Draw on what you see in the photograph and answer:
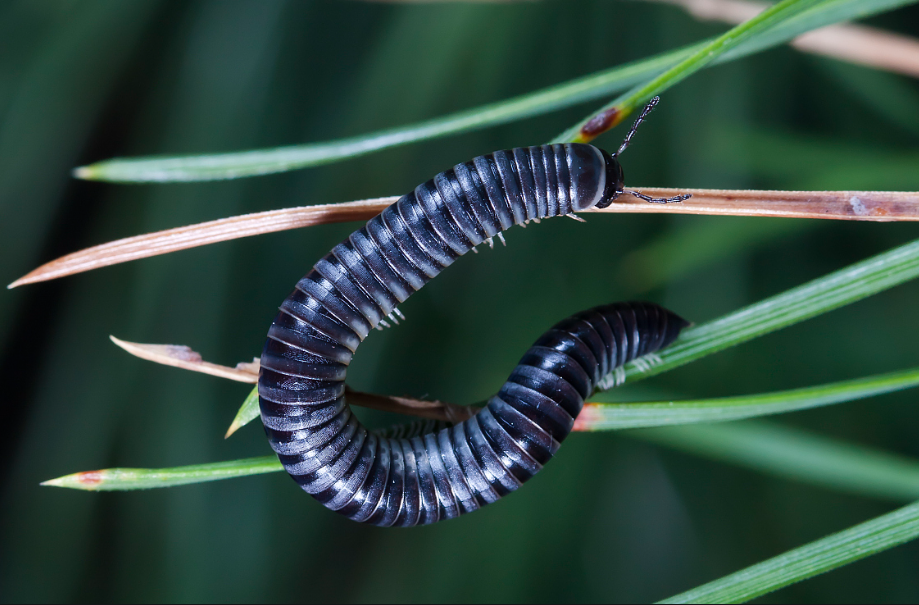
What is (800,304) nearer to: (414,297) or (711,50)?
(711,50)

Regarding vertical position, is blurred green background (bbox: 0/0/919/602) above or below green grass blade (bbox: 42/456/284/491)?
above

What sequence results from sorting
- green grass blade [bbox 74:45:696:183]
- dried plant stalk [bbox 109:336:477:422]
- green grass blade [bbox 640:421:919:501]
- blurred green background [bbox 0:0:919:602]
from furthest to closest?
1. blurred green background [bbox 0:0:919:602]
2. green grass blade [bbox 640:421:919:501]
3. green grass blade [bbox 74:45:696:183]
4. dried plant stalk [bbox 109:336:477:422]

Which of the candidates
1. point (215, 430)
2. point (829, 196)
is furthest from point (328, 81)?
point (829, 196)

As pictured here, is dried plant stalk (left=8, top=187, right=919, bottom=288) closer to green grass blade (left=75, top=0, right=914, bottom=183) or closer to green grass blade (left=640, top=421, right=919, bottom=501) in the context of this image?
green grass blade (left=75, top=0, right=914, bottom=183)

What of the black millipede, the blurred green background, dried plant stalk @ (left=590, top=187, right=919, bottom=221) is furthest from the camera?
the blurred green background

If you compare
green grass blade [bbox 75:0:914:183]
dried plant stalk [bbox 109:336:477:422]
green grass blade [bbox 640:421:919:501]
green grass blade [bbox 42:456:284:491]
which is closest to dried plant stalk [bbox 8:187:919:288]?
green grass blade [bbox 75:0:914:183]

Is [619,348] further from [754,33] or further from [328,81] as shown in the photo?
[328,81]

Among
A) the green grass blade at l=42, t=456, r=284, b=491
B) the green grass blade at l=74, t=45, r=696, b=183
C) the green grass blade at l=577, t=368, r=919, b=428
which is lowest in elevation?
the green grass blade at l=42, t=456, r=284, b=491

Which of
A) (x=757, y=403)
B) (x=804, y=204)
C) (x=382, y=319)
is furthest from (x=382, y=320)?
(x=804, y=204)

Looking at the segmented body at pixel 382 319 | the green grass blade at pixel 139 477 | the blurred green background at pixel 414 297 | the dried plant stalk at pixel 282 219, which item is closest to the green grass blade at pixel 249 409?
the segmented body at pixel 382 319
